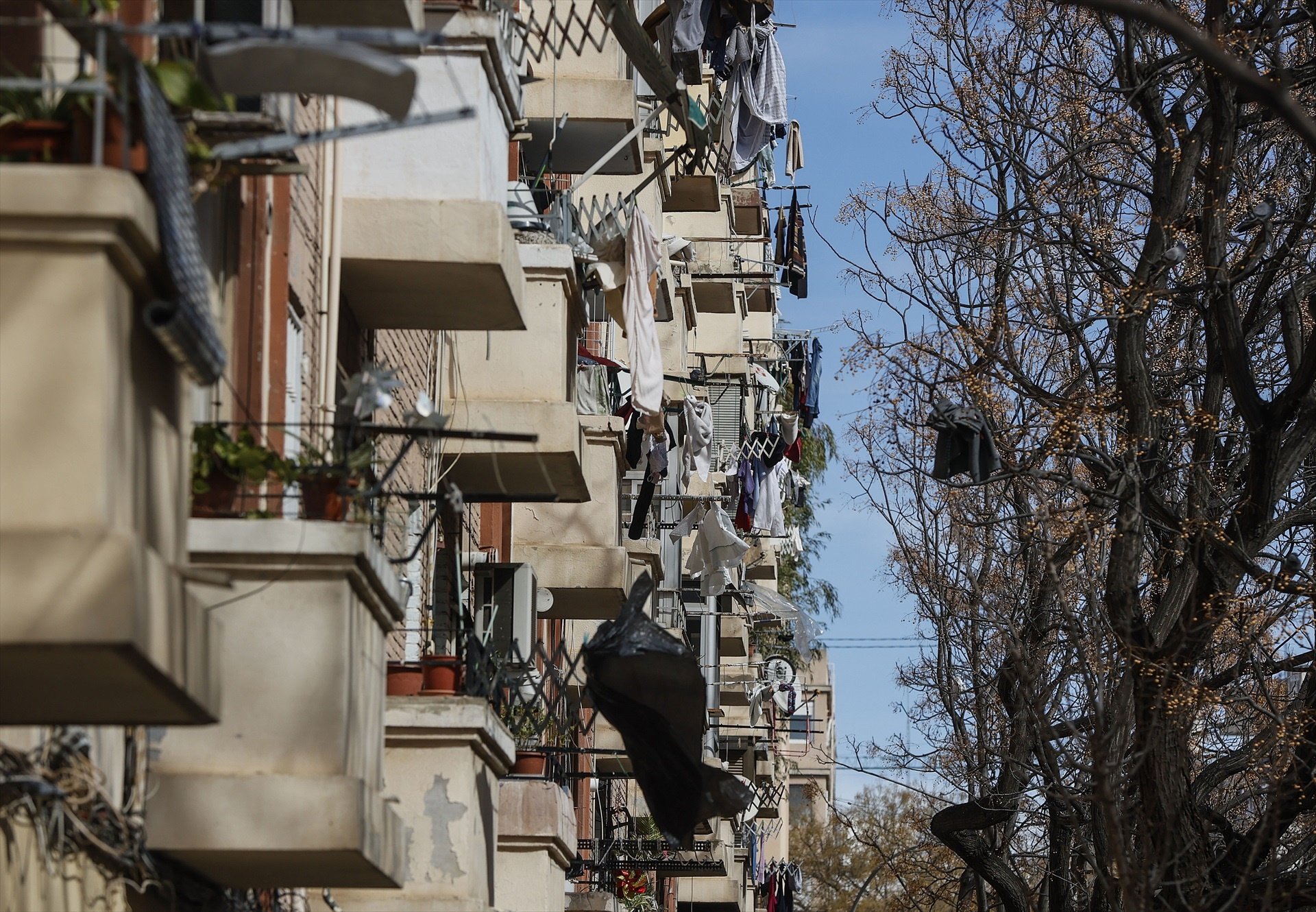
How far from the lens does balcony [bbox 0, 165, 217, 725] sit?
6.70 metres

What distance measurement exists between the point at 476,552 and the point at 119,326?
12.6 meters

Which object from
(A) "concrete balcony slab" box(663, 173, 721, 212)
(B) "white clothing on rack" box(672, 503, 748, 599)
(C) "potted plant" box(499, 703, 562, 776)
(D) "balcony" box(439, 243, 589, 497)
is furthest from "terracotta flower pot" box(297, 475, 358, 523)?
(A) "concrete balcony slab" box(663, 173, 721, 212)

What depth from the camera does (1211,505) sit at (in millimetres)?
19031

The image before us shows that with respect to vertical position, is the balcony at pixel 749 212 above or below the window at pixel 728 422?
above

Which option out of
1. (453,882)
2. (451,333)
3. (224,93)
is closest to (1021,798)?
(451,333)

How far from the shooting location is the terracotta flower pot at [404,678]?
43.9 feet

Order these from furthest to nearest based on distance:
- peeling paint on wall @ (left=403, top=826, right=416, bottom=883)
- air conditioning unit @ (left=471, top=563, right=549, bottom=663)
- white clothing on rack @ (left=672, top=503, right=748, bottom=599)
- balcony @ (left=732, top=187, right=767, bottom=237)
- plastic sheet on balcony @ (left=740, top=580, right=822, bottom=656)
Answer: balcony @ (left=732, top=187, right=767, bottom=237)
plastic sheet on balcony @ (left=740, top=580, right=822, bottom=656)
white clothing on rack @ (left=672, top=503, right=748, bottom=599)
air conditioning unit @ (left=471, top=563, right=549, bottom=663)
peeling paint on wall @ (left=403, top=826, right=416, bottom=883)

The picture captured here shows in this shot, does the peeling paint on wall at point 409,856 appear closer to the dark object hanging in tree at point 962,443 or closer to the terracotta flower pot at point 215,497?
the terracotta flower pot at point 215,497

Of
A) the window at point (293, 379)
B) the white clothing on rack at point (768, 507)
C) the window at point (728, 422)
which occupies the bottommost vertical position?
the window at point (293, 379)

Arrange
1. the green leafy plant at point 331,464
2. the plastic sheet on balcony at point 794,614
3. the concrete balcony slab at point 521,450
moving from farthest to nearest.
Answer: the plastic sheet on balcony at point 794,614, the concrete balcony slab at point 521,450, the green leafy plant at point 331,464

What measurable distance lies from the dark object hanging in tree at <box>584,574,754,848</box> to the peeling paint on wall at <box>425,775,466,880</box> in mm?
2516

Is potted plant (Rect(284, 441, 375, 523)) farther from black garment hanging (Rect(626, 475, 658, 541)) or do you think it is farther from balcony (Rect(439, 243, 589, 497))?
black garment hanging (Rect(626, 475, 658, 541))

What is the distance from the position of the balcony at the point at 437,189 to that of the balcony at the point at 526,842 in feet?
15.7

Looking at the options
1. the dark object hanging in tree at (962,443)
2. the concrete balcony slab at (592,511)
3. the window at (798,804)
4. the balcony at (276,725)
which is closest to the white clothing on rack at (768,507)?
the concrete balcony slab at (592,511)
